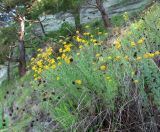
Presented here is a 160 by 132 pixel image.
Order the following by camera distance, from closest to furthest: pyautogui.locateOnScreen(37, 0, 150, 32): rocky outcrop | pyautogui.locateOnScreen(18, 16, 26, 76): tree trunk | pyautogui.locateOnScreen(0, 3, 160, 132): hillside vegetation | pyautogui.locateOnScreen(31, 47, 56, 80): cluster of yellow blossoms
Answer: pyautogui.locateOnScreen(0, 3, 160, 132): hillside vegetation → pyautogui.locateOnScreen(31, 47, 56, 80): cluster of yellow blossoms → pyautogui.locateOnScreen(18, 16, 26, 76): tree trunk → pyautogui.locateOnScreen(37, 0, 150, 32): rocky outcrop

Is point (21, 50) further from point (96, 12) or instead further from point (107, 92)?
point (107, 92)

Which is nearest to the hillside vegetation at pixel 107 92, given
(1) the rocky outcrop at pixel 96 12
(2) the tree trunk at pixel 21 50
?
(2) the tree trunk at pixel 21 50

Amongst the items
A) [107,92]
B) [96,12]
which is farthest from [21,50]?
[107,92]

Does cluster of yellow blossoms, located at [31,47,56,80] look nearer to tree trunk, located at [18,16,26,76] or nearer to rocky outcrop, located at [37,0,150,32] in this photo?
tree trunk, located at [18,16,26,76]

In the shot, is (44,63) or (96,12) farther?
(96,12)

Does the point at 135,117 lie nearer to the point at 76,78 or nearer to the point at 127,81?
the point at 127,81

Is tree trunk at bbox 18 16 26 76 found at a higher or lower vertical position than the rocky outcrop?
lower

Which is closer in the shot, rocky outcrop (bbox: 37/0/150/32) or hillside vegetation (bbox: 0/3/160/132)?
hillside vegetation (bbox: 0/3/160/132)

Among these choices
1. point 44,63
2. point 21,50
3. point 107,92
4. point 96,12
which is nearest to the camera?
point 107,92

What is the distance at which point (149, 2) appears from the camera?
39.9ft

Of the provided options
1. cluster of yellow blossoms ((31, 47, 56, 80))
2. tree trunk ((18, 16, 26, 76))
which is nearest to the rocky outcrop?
tree trunk ((18, 16, 26, 76))

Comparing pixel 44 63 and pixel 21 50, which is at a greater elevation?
pixel 44 63

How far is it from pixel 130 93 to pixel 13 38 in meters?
7.62

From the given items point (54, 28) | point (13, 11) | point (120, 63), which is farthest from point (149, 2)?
point (120, 63)
